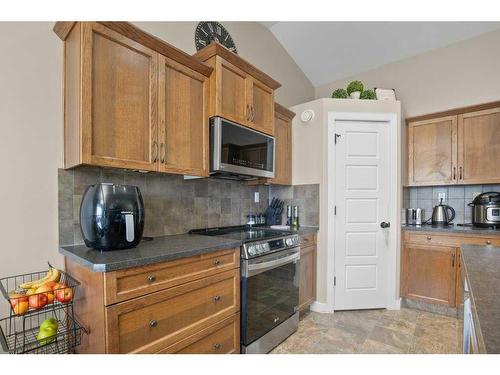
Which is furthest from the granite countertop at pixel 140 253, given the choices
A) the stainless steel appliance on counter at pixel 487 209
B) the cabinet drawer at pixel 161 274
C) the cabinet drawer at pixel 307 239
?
the stainless steel appliance on counter at pixel 487 209

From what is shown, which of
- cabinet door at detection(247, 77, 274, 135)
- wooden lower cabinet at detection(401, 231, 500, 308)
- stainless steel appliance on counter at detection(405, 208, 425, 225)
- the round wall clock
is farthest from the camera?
stainless steel appliance on counter at detection(405, 208, 425, 225)

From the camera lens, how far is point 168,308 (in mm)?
1358

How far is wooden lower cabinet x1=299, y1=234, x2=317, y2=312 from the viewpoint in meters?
2.52

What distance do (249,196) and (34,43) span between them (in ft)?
6.85

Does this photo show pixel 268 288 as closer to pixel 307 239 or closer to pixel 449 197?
pixel 307 239

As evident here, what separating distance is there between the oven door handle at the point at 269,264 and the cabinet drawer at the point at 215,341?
1.01ft

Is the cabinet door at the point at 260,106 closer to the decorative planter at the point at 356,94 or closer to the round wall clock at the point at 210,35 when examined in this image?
the round wall clock at the point at 210,35

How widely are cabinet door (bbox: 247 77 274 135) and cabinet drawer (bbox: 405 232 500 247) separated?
196 centimetres

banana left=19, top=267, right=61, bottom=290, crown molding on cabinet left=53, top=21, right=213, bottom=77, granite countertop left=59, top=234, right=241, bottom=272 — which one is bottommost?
banana left=19, top=267, right=61, bottom=290

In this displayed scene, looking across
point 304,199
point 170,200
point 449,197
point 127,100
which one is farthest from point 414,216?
point 127,100

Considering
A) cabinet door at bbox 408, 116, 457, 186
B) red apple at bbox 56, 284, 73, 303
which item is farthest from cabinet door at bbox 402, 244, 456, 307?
red apple at bbox 56, 284, 73, 303

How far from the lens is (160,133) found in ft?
5.39

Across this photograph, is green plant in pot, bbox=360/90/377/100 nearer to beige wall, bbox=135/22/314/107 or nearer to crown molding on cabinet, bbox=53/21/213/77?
beige wall, bbox=135/22/314/107

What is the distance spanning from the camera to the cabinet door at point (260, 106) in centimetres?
222
